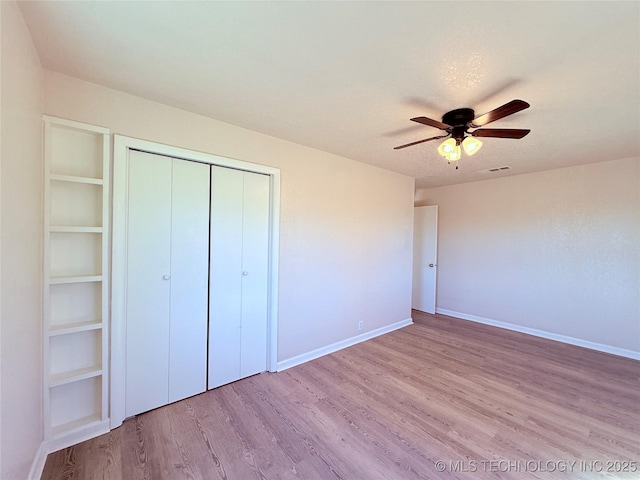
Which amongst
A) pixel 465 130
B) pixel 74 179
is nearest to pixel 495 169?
pixel 465 130

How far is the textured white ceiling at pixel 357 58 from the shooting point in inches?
48.4

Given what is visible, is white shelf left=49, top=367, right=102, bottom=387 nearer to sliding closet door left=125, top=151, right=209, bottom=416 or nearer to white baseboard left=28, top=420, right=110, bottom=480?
sliding closet door left=125, top=151, right=209, bottom=416

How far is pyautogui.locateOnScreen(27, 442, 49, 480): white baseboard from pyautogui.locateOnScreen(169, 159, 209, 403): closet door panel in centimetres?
75

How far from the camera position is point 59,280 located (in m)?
1.71

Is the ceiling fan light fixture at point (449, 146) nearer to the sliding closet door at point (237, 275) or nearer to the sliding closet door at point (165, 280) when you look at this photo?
the sliding closet door at point (237, 275)

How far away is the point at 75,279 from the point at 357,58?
2278 mm

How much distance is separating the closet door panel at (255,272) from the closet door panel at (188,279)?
1.24ft

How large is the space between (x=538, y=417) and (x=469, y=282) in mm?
2860

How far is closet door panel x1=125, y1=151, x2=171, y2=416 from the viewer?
2020 mm

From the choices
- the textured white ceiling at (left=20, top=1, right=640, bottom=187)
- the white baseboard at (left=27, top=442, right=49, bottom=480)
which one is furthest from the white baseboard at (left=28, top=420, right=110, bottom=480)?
the textured white ceiling at (left=20, top=1, right=640, bottom=187)

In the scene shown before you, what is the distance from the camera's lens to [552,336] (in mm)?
3900

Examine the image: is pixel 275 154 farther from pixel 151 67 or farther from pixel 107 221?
pixel 107 221

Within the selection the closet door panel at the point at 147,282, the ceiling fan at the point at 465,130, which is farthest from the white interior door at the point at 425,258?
the closet door panel at the point at 147,282

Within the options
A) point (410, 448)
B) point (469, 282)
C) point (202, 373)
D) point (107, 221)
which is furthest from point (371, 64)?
point (469, 282)
